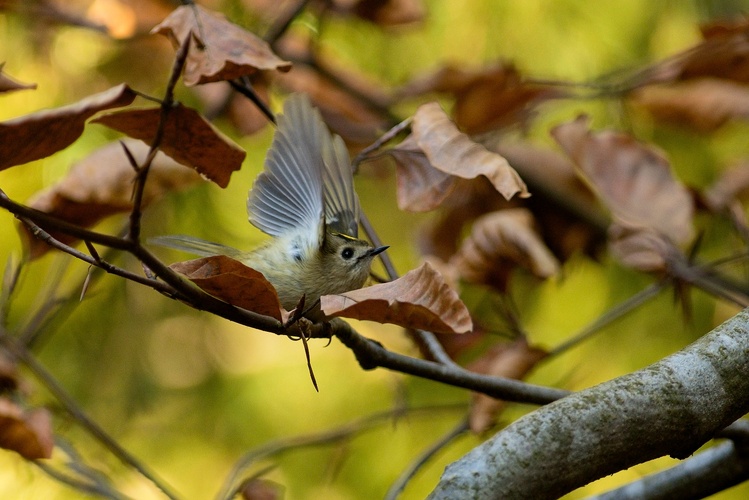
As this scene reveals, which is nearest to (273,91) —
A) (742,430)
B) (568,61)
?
(568,61)

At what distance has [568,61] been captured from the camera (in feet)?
8.66

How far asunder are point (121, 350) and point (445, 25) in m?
1.45

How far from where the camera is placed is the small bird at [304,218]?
129 cm

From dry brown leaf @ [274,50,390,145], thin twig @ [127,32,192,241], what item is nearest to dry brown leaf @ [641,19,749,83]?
dry brown leaf @ [274,50,390,145]

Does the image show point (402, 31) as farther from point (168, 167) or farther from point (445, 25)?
point (168, 167)

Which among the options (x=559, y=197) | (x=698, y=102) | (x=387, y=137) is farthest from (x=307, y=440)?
(x=698, y=102)

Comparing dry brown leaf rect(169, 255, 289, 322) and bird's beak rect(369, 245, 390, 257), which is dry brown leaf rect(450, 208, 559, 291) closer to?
bird's beak rect(369, 245, 390, 257)

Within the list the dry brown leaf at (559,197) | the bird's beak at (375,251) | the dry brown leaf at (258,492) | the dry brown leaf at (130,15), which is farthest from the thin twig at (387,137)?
the dry brown leaf at (130,15)

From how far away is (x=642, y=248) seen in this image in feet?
5.68

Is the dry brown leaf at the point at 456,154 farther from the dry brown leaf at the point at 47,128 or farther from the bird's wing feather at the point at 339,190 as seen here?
the dry brown leaf at the point at 47,128

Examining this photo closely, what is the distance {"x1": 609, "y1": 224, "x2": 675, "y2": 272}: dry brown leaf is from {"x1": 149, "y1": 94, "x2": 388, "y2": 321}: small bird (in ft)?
1.76

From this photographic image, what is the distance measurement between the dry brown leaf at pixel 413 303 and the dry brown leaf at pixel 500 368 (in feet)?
1.79

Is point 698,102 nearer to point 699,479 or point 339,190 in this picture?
point 339,190

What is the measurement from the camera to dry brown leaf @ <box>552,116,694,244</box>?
170 cm
